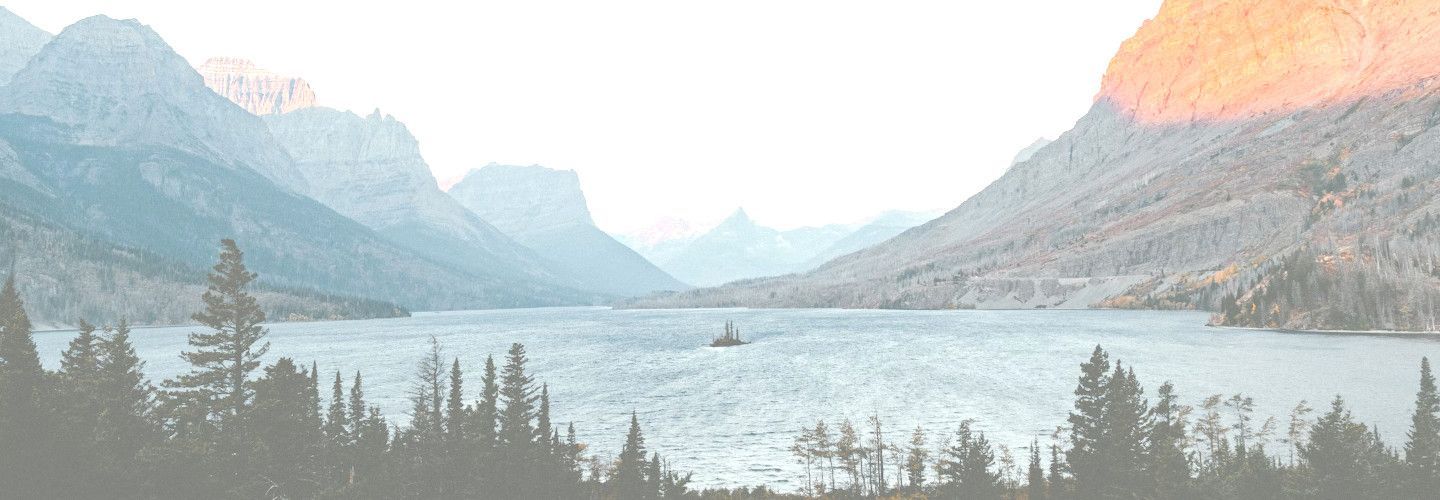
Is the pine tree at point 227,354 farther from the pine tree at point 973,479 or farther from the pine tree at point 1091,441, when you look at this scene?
the pine tree at point 1091,441

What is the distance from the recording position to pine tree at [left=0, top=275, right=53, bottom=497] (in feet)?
145

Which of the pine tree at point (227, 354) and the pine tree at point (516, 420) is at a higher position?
the pine tree at point (227, 354)

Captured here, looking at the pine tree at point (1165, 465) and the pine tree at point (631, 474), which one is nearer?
the pine tree at point (1165, 465)

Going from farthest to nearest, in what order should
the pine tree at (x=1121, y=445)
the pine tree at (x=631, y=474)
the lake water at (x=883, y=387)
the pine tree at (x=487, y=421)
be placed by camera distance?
the lake water at (x=883, y=387)
the pine tree at (x=487, y=421)
the pine tree at (x=631, y=474)
the pine tree at (x=1121, y=445)

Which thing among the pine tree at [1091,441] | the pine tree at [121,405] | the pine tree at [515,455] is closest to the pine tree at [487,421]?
the pine tree at [515,455]

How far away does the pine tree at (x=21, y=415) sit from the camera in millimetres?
44062

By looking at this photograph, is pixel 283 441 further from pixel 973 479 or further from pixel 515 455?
pixel 973 479

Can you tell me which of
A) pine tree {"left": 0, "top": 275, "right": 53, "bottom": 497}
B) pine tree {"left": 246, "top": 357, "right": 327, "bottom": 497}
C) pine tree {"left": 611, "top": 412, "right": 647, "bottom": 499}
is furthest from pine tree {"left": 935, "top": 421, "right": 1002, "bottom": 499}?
pine tree {"left": 0, "top": 275, "right": 53, "bottom": 497}

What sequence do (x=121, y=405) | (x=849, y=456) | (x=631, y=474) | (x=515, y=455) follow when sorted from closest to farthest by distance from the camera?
(x=121, y=405) < (x=631, y=474) < (x=515, y=455) < (x=849, y=456)

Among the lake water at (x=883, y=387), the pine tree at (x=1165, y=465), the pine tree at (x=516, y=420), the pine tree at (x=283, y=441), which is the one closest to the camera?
the pine tree at (x=283, y=441)

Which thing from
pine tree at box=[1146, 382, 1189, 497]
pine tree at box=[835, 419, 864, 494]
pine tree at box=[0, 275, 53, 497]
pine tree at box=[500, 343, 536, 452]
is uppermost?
pine tree at box=[0, 275, 53, 497]

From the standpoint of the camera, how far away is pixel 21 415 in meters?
45.9

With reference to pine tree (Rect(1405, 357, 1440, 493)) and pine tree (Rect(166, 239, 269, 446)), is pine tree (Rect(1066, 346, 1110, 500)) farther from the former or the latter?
pine tree (Rect(166, 239, 269, 446))

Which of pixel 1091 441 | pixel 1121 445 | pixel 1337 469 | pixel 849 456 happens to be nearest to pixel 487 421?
pixel 849 456
